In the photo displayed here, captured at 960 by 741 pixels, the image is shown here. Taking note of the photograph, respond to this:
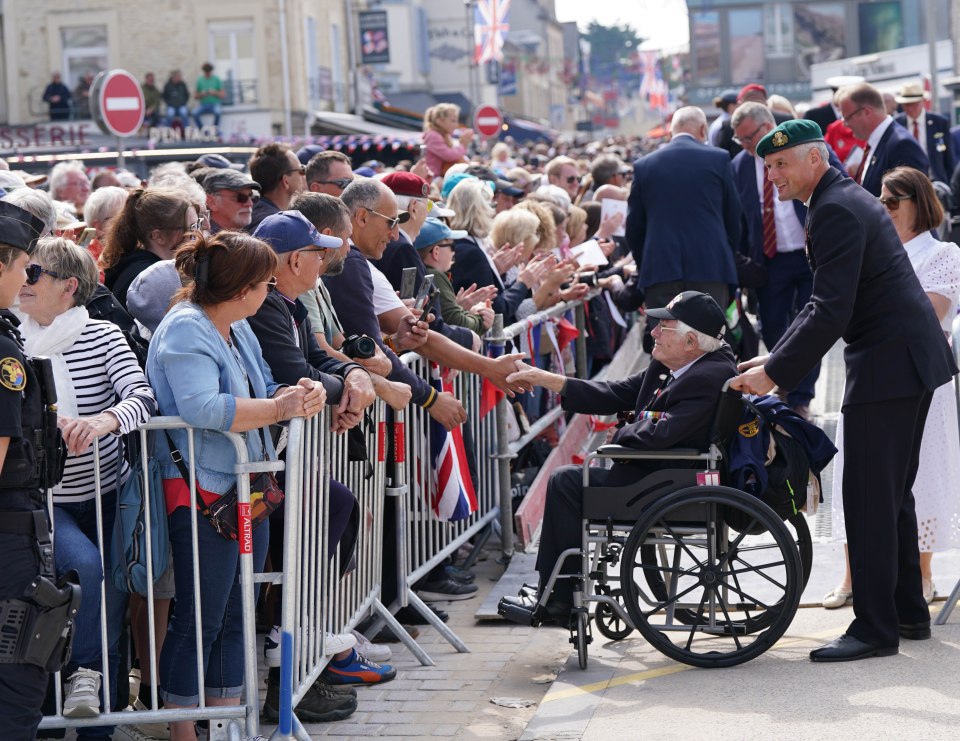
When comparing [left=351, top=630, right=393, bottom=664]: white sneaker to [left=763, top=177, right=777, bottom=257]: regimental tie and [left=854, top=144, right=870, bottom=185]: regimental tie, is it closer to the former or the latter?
[left=763, top=177, right=777, bottom=257]: regimental tie

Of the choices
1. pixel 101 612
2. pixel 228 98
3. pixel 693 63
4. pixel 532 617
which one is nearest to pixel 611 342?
pixel 532 617

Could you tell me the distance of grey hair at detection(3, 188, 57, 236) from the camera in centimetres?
586

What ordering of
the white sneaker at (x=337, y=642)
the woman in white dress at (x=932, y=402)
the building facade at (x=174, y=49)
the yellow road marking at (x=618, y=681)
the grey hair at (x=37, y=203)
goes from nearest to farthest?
the white sneaker at (x=337, y=642) → the yellow road marking at (x=618, y=681) → the grey hair at (x=37, y=203) → the woman in white dress at (x=932, y=402) → the building facade at (x=174, y=49)

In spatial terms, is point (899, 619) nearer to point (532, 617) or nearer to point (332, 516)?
point (532, 617)

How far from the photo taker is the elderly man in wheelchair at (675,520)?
5656mm

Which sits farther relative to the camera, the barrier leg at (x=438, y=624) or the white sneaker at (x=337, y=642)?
the barrier leg at (x=438, y=624)

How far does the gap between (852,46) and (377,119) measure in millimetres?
36876

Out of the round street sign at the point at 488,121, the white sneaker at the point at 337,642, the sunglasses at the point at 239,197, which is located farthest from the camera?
the round street sign at the point at 488,121

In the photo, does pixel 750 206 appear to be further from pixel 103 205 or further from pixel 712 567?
pixel 712 567

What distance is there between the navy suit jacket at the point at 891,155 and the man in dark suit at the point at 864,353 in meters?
3.97

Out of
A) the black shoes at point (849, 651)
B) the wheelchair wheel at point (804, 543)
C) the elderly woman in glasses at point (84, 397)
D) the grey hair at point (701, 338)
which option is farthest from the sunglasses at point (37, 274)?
the black shoes at point (849, 651)

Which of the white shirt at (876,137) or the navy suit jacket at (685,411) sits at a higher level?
the white shirt at (876,137)

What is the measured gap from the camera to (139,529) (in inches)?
187

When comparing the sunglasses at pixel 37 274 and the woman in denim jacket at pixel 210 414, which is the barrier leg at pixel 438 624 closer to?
the woman in denim jacket at pixel 210 414
